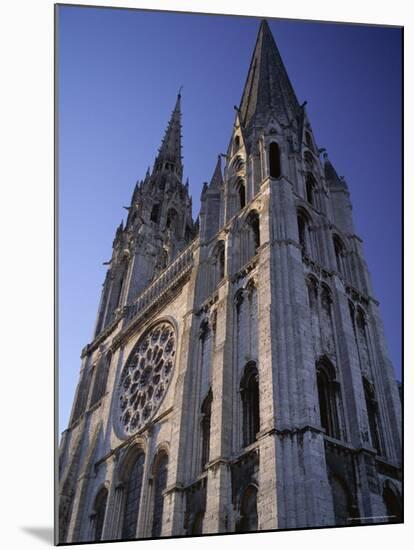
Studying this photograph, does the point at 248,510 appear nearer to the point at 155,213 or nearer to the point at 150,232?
the point at 150,232

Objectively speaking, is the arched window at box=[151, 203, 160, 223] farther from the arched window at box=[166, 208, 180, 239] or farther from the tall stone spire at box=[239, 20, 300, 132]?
the tall stone spire at box=[239, 20, 300, 132]

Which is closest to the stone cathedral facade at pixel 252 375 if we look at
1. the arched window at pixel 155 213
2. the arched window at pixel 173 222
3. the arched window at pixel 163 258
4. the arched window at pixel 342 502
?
the arched window at pixel 342 502

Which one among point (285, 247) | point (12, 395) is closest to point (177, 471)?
point (12, 395)

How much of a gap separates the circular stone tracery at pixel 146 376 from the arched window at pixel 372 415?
6071 millimetres

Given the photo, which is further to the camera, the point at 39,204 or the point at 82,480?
the point at 82,480

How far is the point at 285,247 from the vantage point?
1631 cm

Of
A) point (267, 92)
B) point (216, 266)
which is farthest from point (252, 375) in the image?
point (267, 92)

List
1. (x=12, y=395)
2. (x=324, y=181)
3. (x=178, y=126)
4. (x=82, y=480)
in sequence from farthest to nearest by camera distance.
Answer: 1. (x=178, y=126)
2. (x=324, y=181)
3. (x=82, y=480)
4. (x=12, y=395)

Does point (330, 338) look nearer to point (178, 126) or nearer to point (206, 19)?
point (206, 19)

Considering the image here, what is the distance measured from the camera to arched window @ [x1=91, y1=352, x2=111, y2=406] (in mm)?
21672

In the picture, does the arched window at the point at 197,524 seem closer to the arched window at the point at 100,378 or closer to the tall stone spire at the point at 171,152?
the arched window at the point at 100,378

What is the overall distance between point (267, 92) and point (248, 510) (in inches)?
635

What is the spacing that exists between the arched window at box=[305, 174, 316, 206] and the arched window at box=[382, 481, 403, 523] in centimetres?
1028
